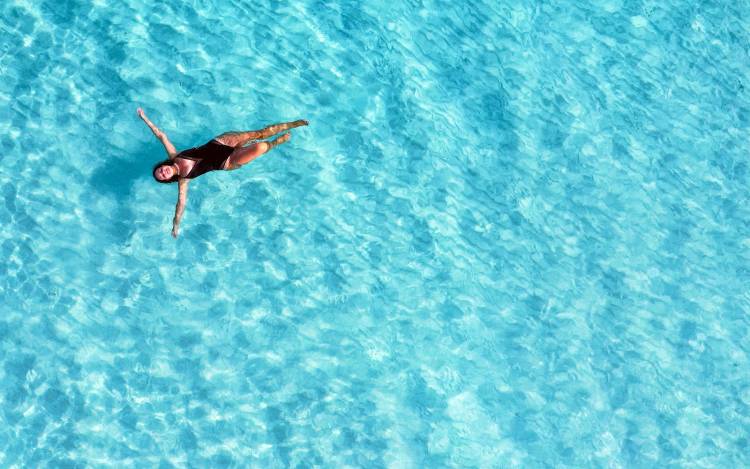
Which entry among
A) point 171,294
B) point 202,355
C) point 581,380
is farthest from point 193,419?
point 581,380

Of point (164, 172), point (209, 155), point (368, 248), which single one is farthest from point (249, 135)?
point (368, 248)

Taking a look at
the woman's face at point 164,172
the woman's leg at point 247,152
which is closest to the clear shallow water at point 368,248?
the woman's leg at point 247,152

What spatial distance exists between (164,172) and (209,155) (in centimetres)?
71

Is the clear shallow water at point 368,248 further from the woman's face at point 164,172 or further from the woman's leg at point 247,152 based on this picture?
the woman's face at point 164,172

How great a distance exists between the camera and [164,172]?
241 inches

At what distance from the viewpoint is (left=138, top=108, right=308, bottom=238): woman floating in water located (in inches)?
256

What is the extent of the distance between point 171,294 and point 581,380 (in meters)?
4.04

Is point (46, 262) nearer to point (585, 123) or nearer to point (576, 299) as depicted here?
point (576, 299)

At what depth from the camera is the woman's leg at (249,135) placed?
6.89 m

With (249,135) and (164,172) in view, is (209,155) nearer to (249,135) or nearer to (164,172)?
(249,135)

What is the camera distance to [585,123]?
904 centimetres

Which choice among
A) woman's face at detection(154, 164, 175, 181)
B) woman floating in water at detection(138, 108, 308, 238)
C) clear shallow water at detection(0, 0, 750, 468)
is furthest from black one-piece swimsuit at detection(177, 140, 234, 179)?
clear shallow water at detection(0, 0, 750, 468)

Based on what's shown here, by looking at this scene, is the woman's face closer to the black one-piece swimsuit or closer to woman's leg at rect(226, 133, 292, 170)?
the black one-piece swimsuit

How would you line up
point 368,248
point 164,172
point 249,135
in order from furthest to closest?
point 368,248 → point 249,135 → point 164,172
